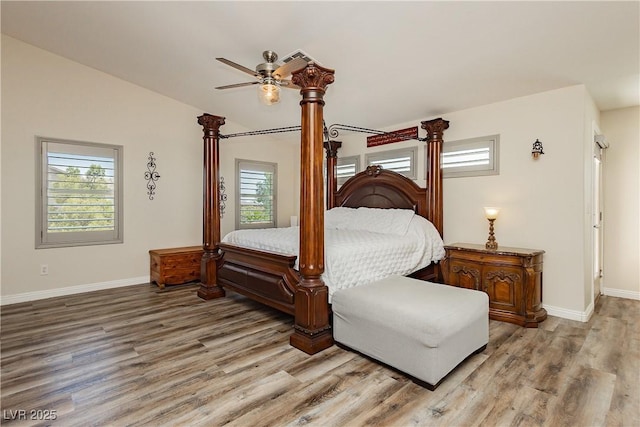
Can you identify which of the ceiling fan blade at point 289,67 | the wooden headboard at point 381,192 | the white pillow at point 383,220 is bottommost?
the white pillow at point 383,220

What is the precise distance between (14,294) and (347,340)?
4.24 m

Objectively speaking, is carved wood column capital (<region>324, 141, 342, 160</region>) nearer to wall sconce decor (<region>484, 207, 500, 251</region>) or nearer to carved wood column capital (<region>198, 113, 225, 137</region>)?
carved wood column capital (<region>198, 113, 225, 137</region>)

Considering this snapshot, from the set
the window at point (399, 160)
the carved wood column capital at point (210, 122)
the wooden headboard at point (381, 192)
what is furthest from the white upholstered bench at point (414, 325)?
the carved wood column capital at point (210, 122)

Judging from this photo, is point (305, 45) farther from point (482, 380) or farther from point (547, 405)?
point (547, 405)

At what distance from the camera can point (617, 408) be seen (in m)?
1.94

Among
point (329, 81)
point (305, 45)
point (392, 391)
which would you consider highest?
point (305, 45)

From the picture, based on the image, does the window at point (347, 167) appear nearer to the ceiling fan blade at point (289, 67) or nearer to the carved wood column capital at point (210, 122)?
the carved wood column capital at point (210, 122)

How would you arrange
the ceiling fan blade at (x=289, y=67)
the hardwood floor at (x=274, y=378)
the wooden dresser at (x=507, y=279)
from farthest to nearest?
the wooden dresser at (x=507, y=279) → the ceiling fan blade at (x=289, y=67) → the hardwood floor at (x=274, y=378)

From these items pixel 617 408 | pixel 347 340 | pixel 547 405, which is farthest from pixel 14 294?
pixel 617 408

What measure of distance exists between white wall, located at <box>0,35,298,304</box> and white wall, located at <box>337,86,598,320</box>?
13.5 feet

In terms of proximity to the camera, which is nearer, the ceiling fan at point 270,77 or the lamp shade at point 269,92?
the ceiling fan at point 270,77

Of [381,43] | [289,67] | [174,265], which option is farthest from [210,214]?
[381,43]

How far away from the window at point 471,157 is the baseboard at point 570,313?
1.64m

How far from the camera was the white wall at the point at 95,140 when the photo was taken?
397 cm
